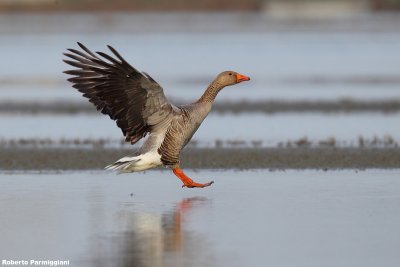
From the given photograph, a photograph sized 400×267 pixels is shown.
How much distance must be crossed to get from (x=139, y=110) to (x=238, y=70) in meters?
19.3

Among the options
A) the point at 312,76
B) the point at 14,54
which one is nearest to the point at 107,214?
the point at 312,76

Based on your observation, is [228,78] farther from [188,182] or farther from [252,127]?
[252,127]

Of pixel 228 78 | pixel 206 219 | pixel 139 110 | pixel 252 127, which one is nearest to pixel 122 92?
pixel 139 110

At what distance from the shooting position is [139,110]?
1178cm

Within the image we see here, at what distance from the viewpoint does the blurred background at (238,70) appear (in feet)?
58.9

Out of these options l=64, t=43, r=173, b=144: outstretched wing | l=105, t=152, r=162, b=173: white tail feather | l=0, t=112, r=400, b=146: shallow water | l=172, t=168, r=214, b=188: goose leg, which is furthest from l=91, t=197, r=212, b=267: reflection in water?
l=0, t=112, r=400, b=146: shallow water

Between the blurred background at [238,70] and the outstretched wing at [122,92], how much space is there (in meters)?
4.38

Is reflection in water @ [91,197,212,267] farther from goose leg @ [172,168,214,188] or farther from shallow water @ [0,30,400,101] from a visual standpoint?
shallow water @ [0,30,400,101]

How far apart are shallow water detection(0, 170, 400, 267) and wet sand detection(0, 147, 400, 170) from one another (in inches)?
23.8

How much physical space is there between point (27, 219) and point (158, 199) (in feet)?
5.26

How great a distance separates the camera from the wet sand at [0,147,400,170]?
46.5 feet

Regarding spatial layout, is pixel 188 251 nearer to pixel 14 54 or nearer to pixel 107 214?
pixel 107 214

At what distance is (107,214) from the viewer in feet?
34.9

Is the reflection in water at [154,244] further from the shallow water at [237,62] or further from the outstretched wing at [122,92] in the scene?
the shallow water at [237,62]
